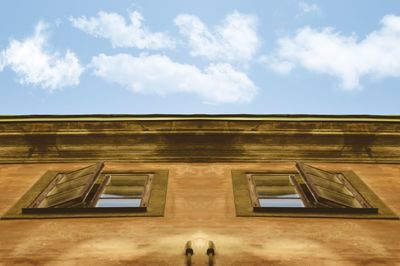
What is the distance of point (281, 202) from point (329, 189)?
2.76 ft

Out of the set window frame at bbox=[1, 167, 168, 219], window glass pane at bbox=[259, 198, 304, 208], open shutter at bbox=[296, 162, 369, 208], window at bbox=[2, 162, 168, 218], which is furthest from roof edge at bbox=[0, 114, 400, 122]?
window glass pane at bbox=[259, 198, 304, 208]

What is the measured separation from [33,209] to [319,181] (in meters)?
4.34

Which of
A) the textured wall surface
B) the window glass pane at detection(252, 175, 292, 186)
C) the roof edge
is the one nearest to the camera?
the textured wall surface

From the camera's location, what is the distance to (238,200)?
6.59 meters

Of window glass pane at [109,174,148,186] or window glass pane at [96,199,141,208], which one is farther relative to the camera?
window glass pane at [109,174,148,186]

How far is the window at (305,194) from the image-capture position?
6.17 meters

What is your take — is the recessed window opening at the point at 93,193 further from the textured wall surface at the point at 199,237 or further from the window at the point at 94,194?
the textured wall surface at the point at 199,237

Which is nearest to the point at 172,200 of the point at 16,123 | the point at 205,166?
the point at 205,166

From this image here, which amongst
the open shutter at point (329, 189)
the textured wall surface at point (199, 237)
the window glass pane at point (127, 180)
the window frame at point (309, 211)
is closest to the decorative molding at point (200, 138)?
the window glass pane at point (127, 180)

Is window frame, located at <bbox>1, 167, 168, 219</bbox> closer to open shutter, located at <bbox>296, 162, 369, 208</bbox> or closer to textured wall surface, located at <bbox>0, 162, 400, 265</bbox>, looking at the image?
textured wall surface, located at <bbox>0, 162, 400, 265</bbox>

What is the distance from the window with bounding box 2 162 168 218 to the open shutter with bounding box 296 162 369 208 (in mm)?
2249

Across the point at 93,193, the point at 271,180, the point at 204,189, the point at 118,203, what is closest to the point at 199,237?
the point at 204,189

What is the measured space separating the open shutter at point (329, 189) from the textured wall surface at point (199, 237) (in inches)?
18.0

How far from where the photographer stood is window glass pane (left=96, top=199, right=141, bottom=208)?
668 cm
